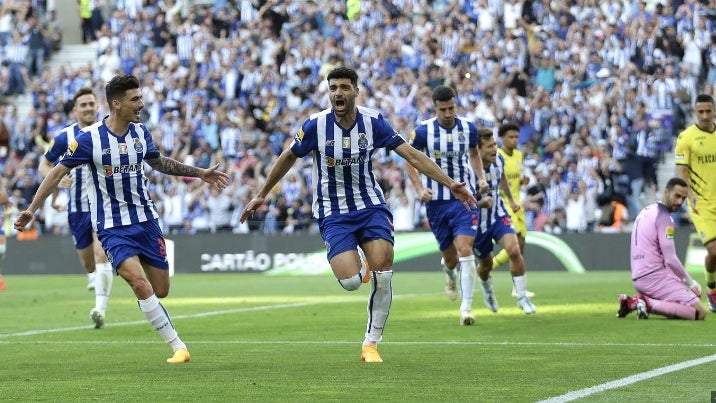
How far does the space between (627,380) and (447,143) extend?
6.19 m

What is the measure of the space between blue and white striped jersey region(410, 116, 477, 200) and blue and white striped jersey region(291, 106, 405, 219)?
12.6 feet

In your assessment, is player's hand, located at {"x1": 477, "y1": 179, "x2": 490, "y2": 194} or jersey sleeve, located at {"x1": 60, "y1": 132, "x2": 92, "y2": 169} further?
player's hand, located at {"x1": 477, "y1": 179, "x2": 490, "y2": 194}

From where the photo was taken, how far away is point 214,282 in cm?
2766

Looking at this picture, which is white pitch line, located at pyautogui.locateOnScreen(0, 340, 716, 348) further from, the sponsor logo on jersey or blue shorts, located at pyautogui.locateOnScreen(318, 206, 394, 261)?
the sponsor logo on jersey

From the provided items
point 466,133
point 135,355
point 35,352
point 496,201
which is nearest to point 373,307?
point 135,355

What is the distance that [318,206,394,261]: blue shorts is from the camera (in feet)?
37.6

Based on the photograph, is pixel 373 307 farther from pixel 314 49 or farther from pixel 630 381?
pixel 314 49

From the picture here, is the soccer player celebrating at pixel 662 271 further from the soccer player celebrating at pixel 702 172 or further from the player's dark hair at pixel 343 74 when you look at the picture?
the player's dark hair at pixel 343 74

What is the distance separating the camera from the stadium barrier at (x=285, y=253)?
1166 inches

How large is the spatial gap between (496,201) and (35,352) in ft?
21.1

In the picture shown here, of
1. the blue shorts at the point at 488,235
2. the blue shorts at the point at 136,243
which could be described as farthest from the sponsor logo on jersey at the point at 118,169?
the blue shorts at the point at 488,235

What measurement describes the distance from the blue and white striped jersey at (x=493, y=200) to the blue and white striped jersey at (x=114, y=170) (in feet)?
18.5

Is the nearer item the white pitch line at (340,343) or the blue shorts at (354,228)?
the blue shorts at (354,228)

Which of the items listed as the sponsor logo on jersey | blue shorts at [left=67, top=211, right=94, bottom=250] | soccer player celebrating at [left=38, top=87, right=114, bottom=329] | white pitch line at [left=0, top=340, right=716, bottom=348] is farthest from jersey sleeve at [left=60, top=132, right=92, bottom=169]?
blue shorts at [left=67, top=211, right=94, bottom=250]
